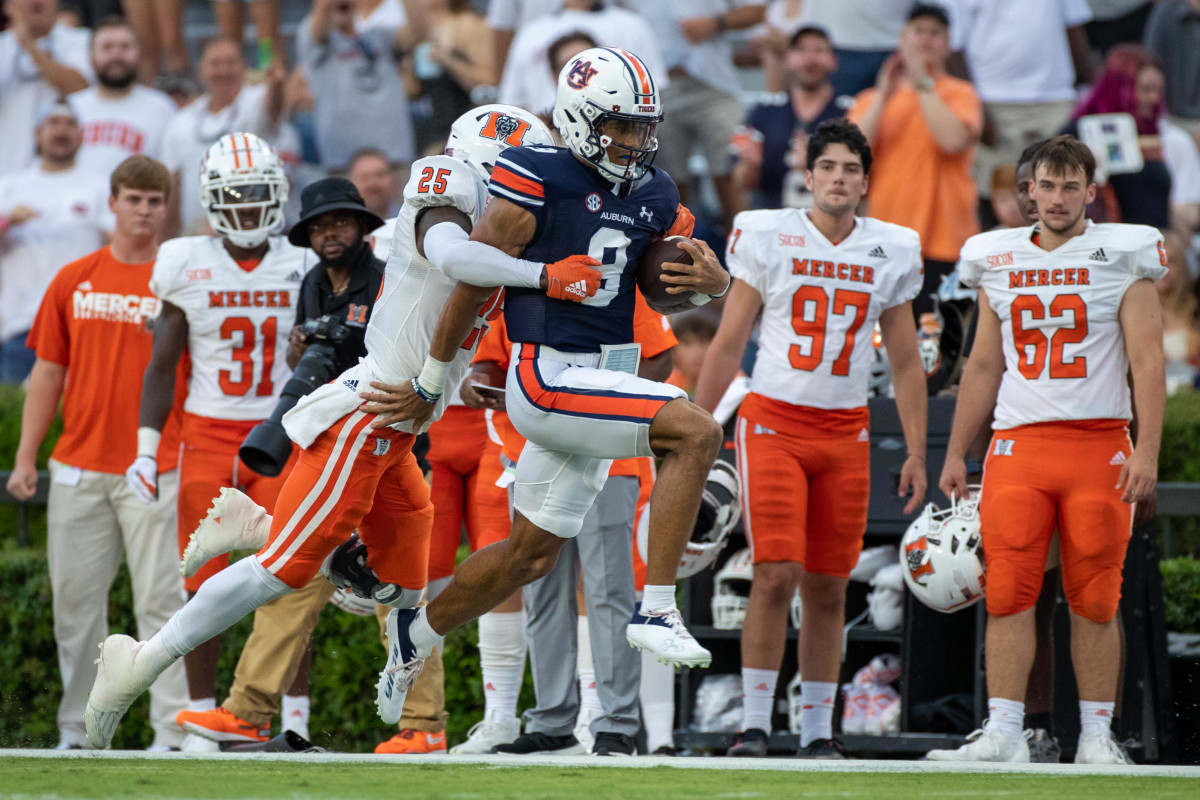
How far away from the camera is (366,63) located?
9547 millimetres

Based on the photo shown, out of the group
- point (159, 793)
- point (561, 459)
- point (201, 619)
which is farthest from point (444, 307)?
point (159, 793)

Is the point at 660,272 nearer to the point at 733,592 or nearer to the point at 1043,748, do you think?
the point at 733,592

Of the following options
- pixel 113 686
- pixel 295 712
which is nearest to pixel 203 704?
pixel 295 712

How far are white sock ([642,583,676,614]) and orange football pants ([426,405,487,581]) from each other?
1499 mm

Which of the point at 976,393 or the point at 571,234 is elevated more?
the point at 571,234

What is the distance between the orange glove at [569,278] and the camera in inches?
173

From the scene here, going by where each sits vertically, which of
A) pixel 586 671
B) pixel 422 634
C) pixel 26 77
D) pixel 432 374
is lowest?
pixel 586 671

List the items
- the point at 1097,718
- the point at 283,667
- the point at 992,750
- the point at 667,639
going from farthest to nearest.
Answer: the point at 283,667, the point at 1097,718, the point at 992,750, the point at 667,639

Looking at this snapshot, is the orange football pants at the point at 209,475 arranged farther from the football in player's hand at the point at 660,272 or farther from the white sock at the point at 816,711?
the white sock at the point at 816,711

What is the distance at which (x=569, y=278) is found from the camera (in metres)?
4.40

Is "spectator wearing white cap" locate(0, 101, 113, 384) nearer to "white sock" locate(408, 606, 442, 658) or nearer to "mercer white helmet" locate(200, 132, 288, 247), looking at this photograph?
"mercer white helmet" locate(200, 132, 288, 247)

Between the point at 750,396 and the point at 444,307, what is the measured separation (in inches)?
58.4

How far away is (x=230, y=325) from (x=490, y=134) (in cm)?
146

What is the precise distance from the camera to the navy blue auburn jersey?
4461 millimetres
